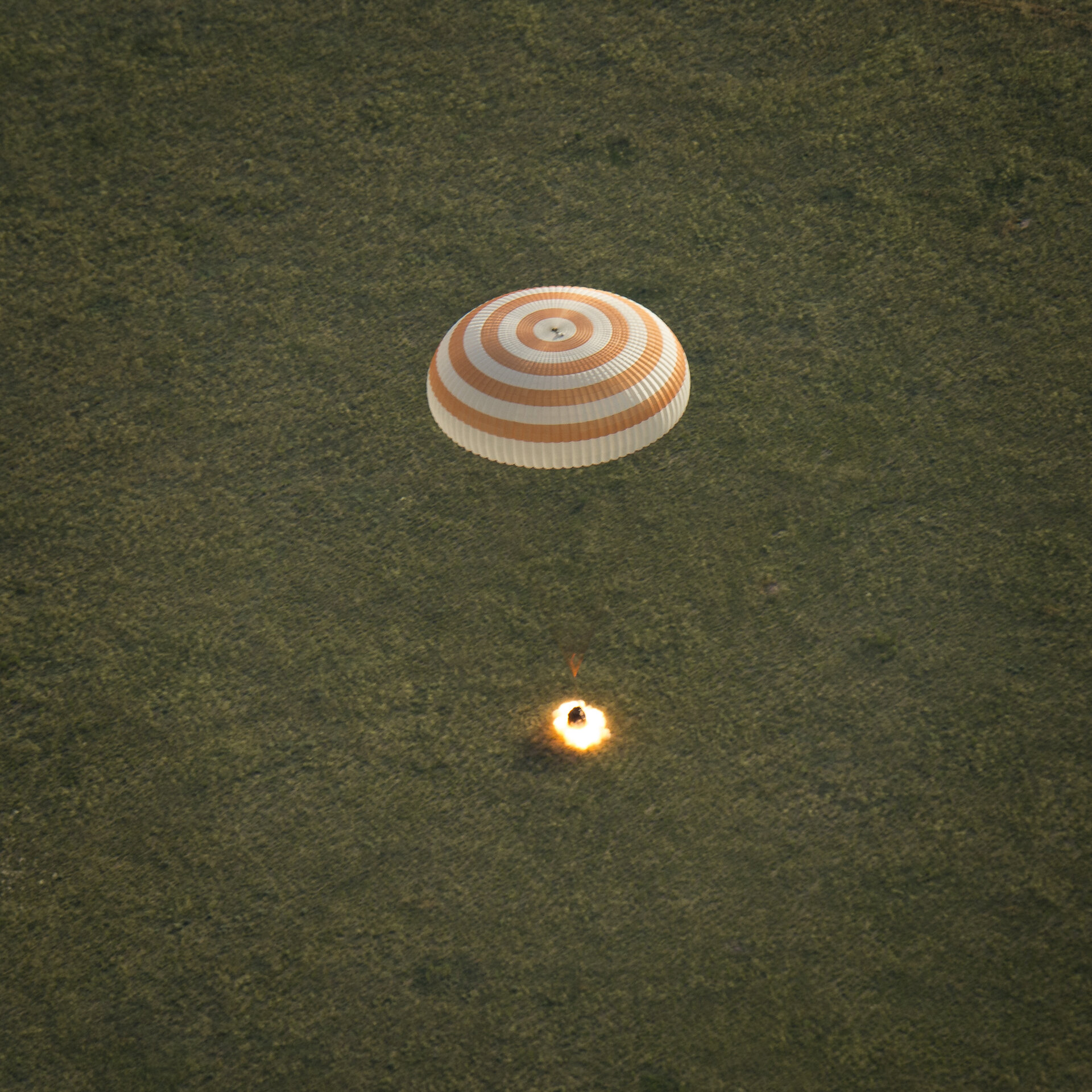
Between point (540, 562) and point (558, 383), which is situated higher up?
point (558, 383)

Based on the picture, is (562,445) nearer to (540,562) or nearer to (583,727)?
(540,562)

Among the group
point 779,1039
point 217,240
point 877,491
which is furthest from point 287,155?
point 779,1039

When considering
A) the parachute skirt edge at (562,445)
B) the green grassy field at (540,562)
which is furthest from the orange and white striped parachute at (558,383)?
the green grassy field at (540,562)

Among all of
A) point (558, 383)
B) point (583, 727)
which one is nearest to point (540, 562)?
point (583, 727)

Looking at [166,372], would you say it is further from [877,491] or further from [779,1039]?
[779,1039]

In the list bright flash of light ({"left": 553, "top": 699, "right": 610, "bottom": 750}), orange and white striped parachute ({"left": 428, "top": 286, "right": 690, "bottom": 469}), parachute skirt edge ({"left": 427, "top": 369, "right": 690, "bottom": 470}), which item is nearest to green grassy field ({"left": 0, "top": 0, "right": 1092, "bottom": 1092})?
bright flash of light ({"left": 553, "top": 699, "right": 610, "bottom": 750})
